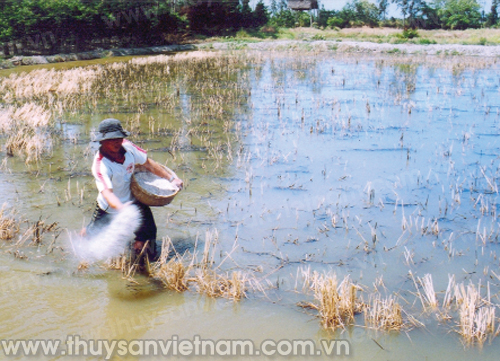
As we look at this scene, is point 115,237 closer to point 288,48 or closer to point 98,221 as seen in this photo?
point 98,221

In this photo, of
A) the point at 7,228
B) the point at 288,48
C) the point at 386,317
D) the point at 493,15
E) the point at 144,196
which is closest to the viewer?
the point at 386,317

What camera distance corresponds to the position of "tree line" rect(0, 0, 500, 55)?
31.4m

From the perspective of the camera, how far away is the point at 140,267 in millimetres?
5055

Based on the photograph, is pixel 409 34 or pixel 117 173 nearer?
pixel 117 173

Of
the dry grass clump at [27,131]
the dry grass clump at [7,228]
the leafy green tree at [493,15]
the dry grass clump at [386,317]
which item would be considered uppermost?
Result: the leafy green tree at [493,15]

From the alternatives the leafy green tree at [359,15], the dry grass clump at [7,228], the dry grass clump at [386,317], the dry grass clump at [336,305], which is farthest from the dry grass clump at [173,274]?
the leafy green tree at [359,15]

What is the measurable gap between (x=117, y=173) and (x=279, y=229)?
7.28 ft

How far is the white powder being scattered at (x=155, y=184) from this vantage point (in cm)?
516

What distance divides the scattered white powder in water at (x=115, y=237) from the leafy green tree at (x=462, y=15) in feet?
217

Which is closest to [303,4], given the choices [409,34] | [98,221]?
[409,34]

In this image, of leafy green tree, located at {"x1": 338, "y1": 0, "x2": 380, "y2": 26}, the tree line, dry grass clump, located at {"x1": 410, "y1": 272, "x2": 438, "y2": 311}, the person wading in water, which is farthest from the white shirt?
leafy green tree, located at {"x1": 338, "y1": 0, "x2": 380, "y2": 26}

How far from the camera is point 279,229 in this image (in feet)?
20.4

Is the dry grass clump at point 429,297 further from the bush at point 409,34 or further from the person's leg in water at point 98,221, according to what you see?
the bush at point 409,34

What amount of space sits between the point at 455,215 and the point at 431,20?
67.1m
